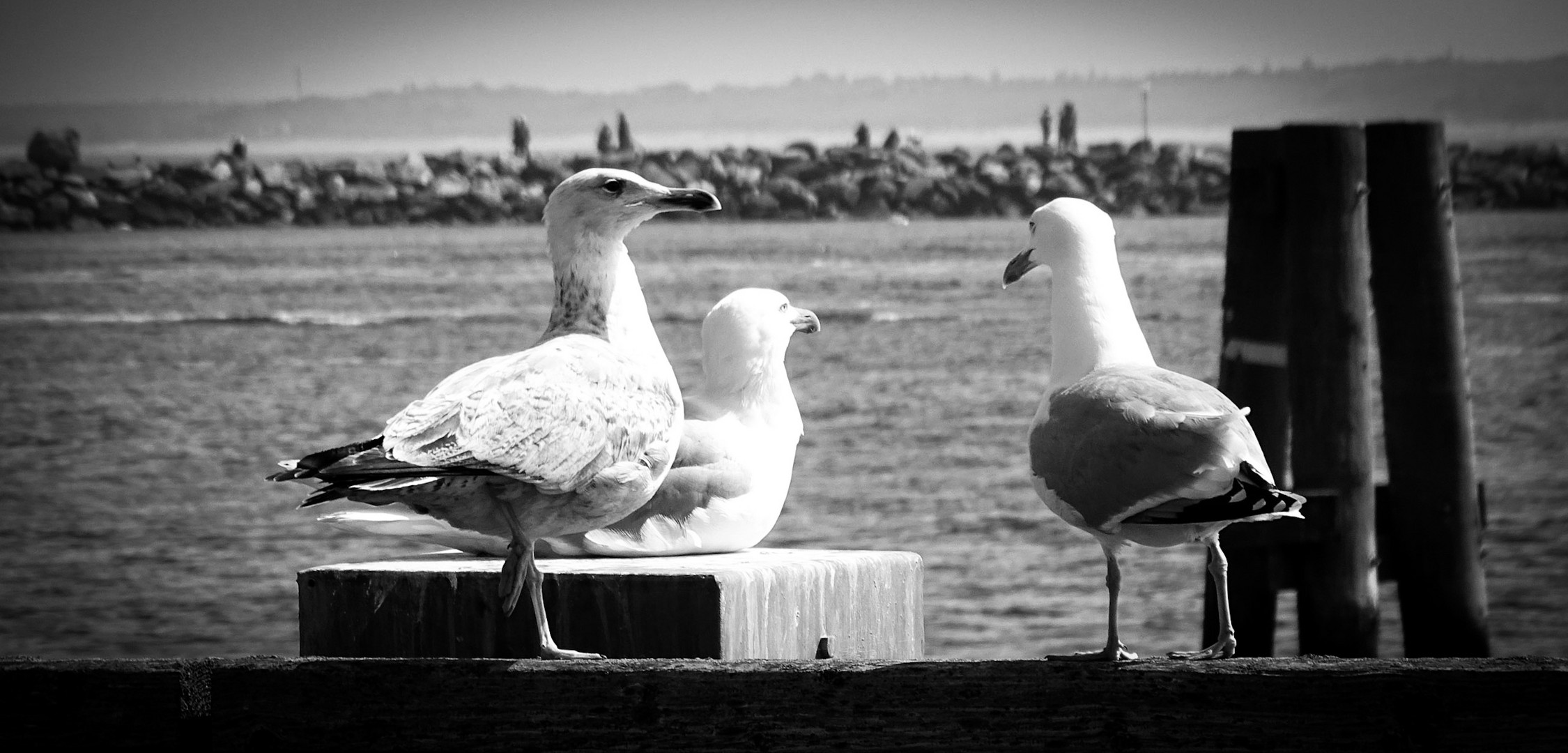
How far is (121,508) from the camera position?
88.2ft

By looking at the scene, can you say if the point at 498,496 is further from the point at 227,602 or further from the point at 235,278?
the point at 235,278

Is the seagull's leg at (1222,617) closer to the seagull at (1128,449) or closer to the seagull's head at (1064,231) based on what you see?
the seagull at (1128,449)

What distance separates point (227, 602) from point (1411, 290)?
573 inches

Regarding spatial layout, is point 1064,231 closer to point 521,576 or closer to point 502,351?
point 521,576

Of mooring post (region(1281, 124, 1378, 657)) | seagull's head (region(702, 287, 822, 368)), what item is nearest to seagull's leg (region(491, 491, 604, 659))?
seagull's head (region(702, 287, 822, 368))

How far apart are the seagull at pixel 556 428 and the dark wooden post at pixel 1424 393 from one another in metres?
3.72

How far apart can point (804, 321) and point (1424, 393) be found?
2739 millimetres

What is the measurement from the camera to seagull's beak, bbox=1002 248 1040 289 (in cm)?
507

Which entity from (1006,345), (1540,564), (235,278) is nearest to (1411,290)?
(1540,564)

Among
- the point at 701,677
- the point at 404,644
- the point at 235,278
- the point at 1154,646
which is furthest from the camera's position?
the point at 235,278

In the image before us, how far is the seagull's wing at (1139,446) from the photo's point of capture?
3941 mm

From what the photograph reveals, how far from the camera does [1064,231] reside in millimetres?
4848

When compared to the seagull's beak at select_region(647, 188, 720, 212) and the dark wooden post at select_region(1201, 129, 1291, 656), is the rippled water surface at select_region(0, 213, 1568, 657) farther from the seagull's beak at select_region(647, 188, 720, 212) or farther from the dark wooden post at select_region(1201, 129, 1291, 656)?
the seagull's beak at select_region(647, 188, 720, 212)

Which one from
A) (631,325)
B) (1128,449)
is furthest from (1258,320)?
(1128,449)
